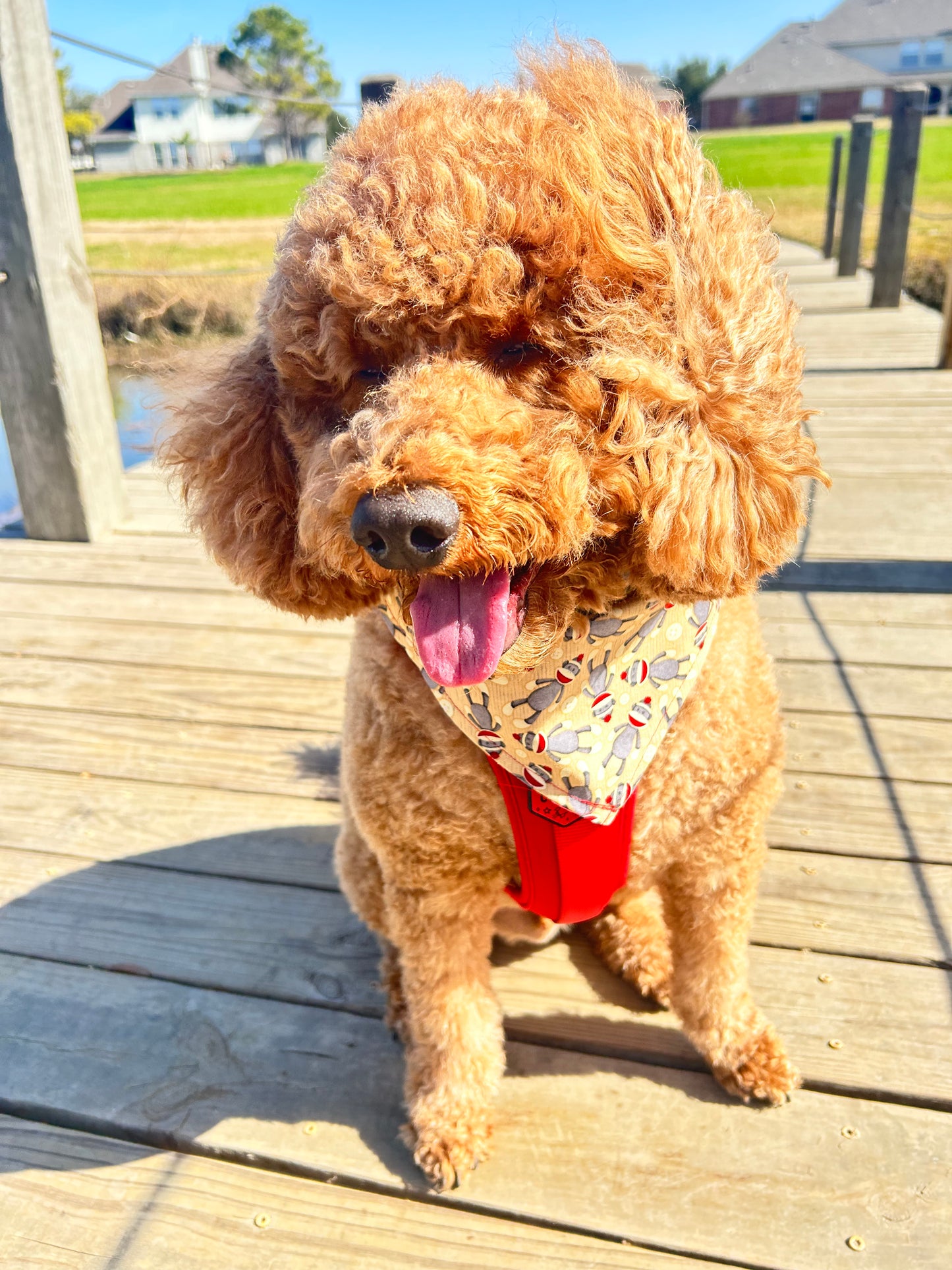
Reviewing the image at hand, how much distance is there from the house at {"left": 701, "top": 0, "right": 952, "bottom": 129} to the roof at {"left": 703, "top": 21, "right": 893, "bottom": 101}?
0.13 feet

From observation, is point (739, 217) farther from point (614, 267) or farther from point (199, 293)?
point (199, 293)

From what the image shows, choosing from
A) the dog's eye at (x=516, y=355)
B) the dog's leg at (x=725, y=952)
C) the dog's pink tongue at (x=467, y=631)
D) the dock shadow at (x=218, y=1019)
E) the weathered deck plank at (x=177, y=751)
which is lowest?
the dock shadow at (x=218, y=1019)

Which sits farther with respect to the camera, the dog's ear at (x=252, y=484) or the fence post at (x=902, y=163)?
the fence post at (x=902, y=163)

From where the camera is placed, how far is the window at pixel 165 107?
174 inches

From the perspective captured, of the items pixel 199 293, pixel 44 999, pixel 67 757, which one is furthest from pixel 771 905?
pixel 199 293

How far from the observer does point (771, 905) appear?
5.32 ft

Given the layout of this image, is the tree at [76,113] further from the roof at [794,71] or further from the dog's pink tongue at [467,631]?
the roof at [794,71]

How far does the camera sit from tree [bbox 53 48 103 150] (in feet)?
10.1

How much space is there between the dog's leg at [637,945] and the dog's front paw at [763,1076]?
0.19 m

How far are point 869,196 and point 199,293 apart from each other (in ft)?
60.4

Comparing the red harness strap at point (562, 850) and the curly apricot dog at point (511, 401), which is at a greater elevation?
the curly apricot dog at point (511, 401)

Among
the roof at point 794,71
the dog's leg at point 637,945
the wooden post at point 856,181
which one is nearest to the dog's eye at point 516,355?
the dog's leg at point 637,945

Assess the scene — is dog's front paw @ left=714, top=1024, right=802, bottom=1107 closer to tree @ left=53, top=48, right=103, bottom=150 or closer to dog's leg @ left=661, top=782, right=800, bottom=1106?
dog's leg @ left=661, top=782, right=800, bottom=1106

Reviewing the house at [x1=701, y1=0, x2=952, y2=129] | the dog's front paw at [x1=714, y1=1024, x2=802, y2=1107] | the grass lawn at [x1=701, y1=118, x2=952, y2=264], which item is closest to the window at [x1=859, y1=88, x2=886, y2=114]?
the house at [x1=701, y1=0, x2=952, y2=129]
